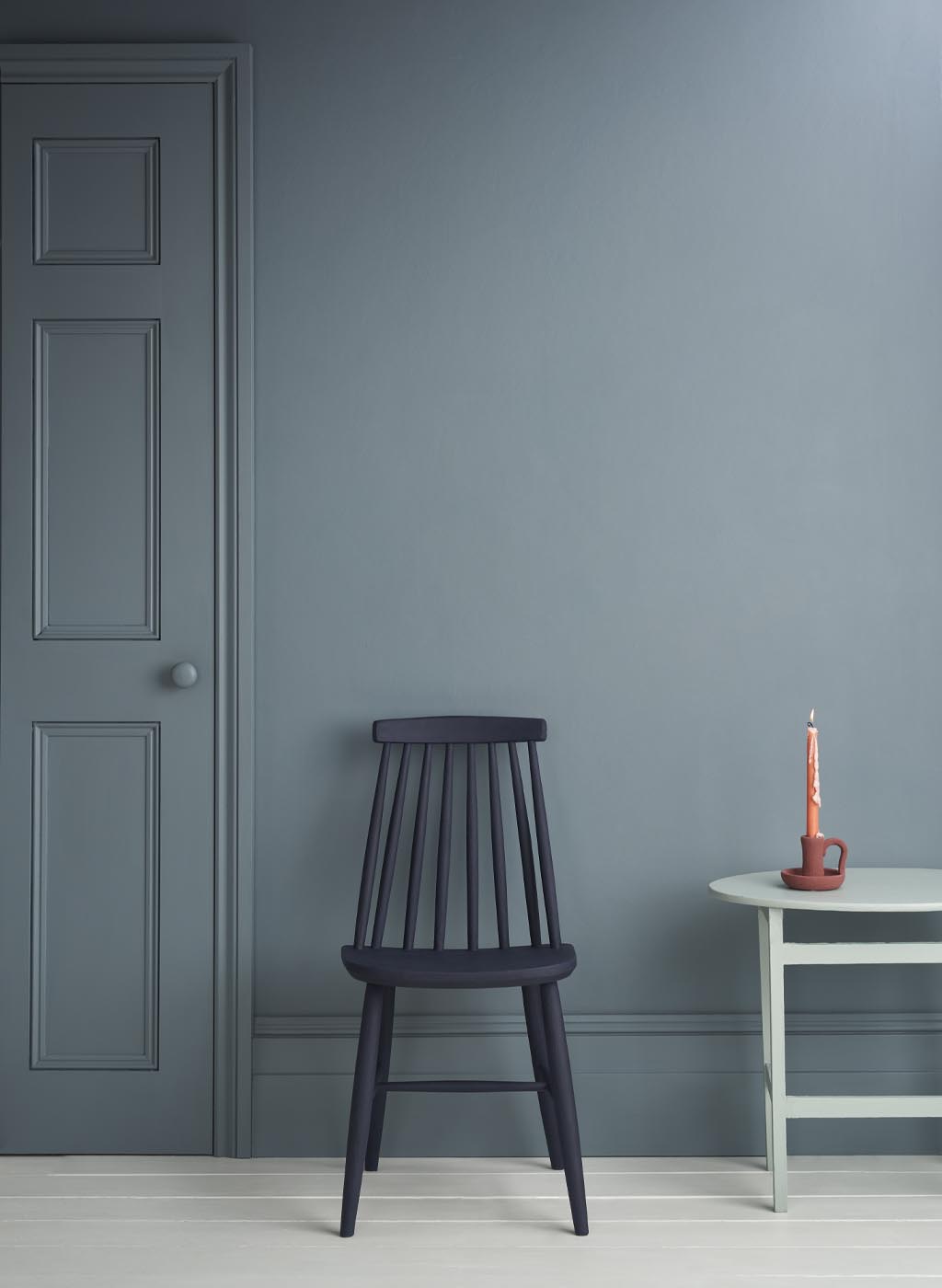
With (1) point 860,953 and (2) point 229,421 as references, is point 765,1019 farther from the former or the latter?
(2) point 229,421

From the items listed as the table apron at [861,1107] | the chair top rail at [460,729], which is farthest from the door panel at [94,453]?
the table apron at [861,1107]

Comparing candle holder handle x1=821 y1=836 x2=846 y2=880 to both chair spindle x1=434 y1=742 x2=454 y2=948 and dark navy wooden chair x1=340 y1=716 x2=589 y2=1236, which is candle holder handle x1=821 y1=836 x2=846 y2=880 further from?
chair spindle x1=434 y1=742 x2=454 y2=948

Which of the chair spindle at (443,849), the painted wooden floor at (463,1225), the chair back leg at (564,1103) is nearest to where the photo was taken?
the painted wooden floor at (463,1225)

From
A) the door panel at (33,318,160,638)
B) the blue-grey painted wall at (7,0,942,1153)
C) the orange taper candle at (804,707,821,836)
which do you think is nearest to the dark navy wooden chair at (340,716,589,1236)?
the blue-grey painted wall at (7,0,942,1153)

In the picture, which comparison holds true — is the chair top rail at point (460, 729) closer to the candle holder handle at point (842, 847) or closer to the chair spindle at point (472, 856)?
the chair spindle at point (472, 856)

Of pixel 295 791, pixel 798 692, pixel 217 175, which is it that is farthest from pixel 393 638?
pixel 217 175

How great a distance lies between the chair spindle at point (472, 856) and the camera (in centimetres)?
217

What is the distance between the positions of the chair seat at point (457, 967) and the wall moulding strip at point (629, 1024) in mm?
298

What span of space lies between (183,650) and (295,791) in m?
0.38

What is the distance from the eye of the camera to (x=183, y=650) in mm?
2324

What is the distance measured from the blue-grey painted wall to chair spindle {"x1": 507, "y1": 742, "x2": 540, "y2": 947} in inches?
6.1

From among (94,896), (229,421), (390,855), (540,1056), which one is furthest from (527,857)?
(229,421)

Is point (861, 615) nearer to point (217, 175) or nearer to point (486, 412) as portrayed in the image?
point (486, 412)

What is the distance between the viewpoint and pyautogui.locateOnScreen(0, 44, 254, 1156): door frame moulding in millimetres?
2297
